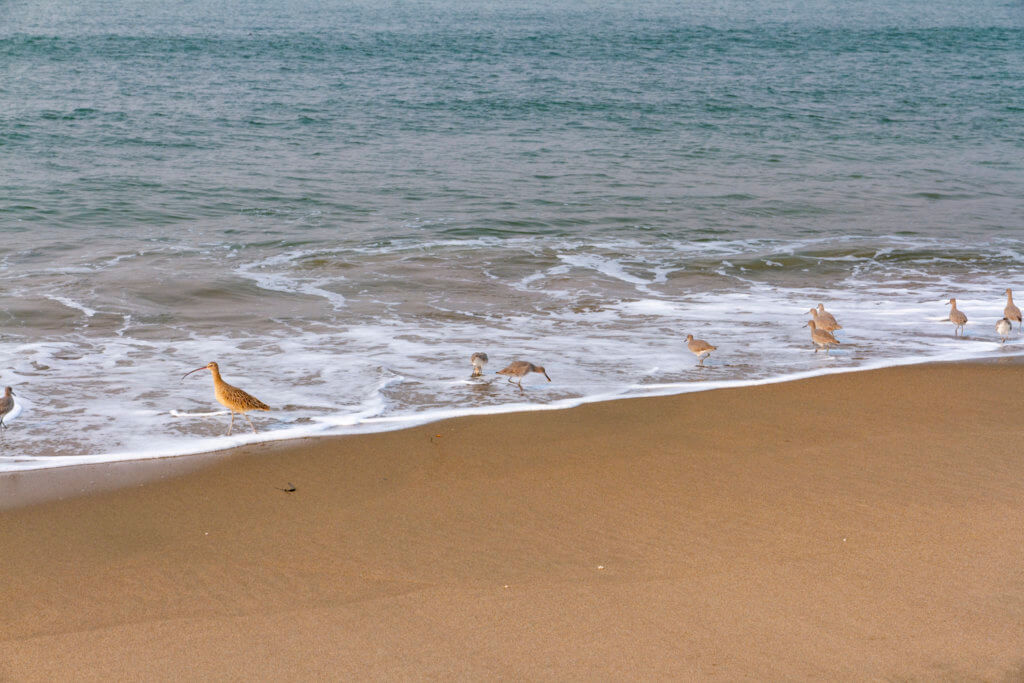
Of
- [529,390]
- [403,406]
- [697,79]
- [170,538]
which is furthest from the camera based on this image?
[697,79]

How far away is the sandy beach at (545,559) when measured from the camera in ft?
12.4

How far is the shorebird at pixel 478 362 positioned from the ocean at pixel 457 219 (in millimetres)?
79

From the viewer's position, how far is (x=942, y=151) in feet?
80.5

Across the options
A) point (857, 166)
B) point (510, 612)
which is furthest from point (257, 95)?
point (510, 612)

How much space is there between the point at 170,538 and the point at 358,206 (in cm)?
1288

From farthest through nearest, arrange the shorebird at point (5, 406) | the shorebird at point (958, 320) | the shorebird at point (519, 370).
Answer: the shorebird at point (958, 320) < the shorebird at point (519, 370) < the shorebird at point (5, 406)

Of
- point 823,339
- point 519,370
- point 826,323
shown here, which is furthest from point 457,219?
point 519,370

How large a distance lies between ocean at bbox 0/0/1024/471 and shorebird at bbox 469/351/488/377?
0.08 meters

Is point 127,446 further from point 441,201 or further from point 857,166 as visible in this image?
point 857,166

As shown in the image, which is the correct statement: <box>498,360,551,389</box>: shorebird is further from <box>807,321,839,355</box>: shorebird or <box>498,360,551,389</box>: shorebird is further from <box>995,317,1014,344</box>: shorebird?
<box>995,317,1014,344</box>: shorebird

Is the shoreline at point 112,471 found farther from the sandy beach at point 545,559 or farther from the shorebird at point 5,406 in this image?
the shorebird at point 5,406

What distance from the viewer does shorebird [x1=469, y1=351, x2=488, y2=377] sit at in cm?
778

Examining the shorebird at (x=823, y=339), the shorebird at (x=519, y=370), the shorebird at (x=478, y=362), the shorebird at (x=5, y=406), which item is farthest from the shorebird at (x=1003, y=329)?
the shorebird at (x=5, y=406)

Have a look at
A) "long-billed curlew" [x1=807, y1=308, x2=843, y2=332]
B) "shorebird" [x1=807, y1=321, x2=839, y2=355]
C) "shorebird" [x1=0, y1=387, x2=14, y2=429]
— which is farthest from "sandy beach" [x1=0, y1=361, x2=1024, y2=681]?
"long-billed curlew" [x1=807, y1=308, x2=843, y2=332]
